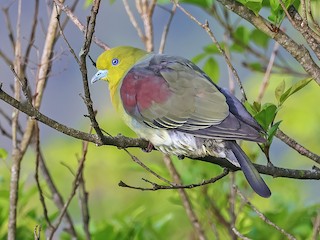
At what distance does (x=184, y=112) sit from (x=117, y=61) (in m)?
0.68

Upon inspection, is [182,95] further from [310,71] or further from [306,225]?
[306,225]

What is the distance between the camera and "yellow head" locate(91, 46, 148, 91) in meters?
3.29

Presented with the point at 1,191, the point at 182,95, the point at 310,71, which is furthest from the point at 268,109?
the point at 1,191

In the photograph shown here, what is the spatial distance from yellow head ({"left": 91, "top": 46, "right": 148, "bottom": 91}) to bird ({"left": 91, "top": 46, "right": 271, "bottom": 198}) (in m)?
0.19

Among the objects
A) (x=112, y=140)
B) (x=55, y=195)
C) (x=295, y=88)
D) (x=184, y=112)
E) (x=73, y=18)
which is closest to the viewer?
(x=112, y=140)

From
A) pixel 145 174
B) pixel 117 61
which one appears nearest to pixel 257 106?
pixel 117 61

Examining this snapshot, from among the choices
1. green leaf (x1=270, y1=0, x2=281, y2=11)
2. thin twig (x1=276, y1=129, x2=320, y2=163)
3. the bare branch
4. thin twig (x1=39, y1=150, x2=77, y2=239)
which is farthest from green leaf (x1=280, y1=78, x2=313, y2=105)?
thin twig (x1=39, y1=150, x2=77, y2=239)

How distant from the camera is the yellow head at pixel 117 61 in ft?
10.8

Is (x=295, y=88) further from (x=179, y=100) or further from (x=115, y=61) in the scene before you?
(x=115, y=61)

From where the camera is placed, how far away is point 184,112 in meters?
2.75

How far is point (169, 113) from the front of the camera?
2768 millimetres

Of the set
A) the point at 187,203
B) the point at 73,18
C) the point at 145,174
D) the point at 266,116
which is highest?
the point at 145,174

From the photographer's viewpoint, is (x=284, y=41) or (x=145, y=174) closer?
(x=284, y=41)

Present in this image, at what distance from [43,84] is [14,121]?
223 millimetres
